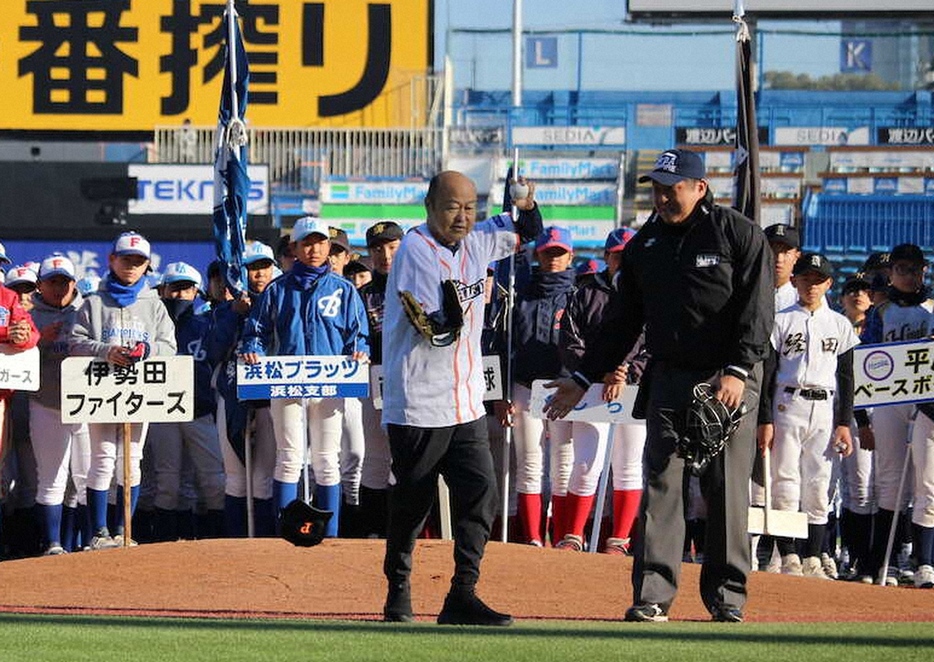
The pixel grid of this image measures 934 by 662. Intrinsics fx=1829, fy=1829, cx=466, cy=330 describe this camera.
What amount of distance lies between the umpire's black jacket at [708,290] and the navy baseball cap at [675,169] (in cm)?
15

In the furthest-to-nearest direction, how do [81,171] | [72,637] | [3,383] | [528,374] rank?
[81,171], [528,374], [3,383], [72,637]

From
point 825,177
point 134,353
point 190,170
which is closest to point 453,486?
point 134,353

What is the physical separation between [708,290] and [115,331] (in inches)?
236

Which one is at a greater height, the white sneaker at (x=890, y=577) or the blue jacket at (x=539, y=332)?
the blue jacket at (x=539, y=332)

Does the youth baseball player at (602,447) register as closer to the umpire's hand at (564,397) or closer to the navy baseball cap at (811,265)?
the navy baseball cap at (811,265)

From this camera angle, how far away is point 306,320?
12.6 m

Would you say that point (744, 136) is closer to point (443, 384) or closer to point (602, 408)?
point (602, 408)

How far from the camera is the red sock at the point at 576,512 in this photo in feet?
43.0

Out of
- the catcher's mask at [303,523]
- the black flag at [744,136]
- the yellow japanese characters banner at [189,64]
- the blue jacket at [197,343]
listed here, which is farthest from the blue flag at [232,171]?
the yellow japanese characters banner at [189,64]

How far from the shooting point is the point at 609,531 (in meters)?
13.7

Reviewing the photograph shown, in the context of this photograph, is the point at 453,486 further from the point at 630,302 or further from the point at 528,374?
the point at 528,374

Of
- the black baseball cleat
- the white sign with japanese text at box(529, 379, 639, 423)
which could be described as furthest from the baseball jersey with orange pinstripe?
the white sign with japanese text at box(529, 379, 639, 423)

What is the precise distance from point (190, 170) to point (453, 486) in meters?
24.5

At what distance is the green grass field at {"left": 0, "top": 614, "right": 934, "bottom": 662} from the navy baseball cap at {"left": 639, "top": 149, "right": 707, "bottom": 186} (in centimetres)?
202
